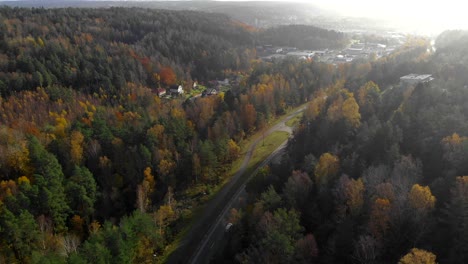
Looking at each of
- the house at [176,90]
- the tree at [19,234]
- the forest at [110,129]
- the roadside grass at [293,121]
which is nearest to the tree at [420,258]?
the forest at [110,129]

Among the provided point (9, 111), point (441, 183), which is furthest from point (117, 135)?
point (441, 183)

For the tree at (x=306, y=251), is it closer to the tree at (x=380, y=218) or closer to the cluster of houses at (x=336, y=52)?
the tree at (x=380, y=218)

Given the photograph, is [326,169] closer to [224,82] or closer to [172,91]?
[172,91]

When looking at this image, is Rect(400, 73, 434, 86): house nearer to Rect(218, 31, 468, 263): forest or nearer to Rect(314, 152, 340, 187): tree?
Rect(218, 31, 468, 263): forest

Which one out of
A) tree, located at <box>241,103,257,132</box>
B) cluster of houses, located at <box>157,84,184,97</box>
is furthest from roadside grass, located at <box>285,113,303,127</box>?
cluster of houses, located at <box>157,84,184,97</box>

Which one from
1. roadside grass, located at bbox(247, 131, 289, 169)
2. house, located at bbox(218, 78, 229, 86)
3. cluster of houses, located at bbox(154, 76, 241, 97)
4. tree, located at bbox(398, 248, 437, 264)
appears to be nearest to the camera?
tree, located at bbox(398, 248, 437, 264)

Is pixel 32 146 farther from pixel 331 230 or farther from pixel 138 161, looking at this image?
pixel 331 230
